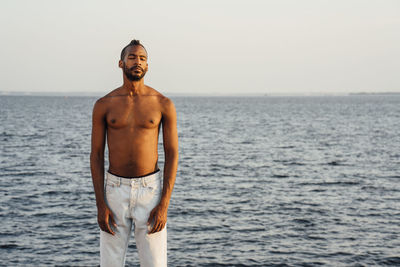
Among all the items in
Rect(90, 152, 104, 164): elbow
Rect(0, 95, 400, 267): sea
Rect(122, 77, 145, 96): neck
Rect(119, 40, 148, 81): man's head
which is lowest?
Rect(0, 95, 400, 267): sea

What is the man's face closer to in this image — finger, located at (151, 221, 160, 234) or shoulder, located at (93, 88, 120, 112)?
shoulder, located at (93, 88, 120, 112)

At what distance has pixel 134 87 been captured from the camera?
524cm

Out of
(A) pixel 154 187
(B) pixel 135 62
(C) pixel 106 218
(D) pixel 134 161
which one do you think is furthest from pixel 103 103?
(C) pixel 106 218

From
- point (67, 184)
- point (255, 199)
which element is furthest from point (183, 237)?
point (67, 184)

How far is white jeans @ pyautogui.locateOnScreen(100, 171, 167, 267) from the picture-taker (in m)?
5.16

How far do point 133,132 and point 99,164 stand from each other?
1.61 ft

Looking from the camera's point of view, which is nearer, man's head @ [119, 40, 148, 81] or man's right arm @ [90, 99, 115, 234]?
man's head @ [119, 40, 148, 81]

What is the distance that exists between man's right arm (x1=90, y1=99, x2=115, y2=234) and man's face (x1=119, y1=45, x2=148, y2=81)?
42cm

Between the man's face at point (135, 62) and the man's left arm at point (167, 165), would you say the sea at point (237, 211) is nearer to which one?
the man's left arm at point (167, 165)

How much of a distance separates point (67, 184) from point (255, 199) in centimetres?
979

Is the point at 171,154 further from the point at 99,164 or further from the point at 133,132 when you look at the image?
the point at 99,164

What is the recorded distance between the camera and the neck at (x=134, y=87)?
17.1ft

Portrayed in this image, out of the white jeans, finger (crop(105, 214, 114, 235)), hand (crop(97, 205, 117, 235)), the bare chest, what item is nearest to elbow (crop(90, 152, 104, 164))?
the white jeans

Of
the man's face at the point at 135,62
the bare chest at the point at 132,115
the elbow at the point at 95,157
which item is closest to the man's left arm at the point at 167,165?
the bare chest at the point at 132,115
